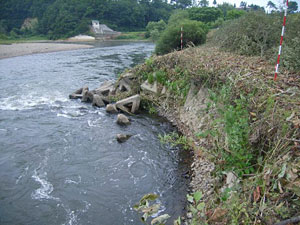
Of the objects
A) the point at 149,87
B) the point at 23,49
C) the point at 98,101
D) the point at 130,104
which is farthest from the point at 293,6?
the point at 23,49

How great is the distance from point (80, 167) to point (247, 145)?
513 centimetres

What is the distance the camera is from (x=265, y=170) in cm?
419

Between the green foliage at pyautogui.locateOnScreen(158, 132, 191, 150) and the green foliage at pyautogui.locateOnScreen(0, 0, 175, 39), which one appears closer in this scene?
the green foliage at pyautogui.locateOnScreen(158, 132, 191, 150)

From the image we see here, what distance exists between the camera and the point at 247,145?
5043 mm

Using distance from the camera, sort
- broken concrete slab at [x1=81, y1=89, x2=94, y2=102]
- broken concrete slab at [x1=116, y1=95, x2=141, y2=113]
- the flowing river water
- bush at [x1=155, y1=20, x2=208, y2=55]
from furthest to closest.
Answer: bush at [x1=155, y1=20, x2=208, y2=55] → broken concrete slab at [x1=81, y1=89, x2=94, y2=102] → broken concrete slab at [x1=116, y1=95, x2=141, y2=113] → the flowing river water

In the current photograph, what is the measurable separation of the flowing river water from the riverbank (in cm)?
111

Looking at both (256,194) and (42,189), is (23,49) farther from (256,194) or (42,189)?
(256,194)

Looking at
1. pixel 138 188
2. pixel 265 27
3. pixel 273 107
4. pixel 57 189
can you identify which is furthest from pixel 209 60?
pixel 57 189

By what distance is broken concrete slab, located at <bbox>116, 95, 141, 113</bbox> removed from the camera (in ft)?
40.8

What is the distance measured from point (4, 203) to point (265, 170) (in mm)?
6239

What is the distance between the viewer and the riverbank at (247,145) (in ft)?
12.3

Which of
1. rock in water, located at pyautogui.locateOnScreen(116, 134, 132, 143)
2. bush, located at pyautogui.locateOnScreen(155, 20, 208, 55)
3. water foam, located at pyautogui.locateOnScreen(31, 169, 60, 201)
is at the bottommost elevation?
water foam, located at pyautogui.locateOnScreen(31, 169, 60, 201)

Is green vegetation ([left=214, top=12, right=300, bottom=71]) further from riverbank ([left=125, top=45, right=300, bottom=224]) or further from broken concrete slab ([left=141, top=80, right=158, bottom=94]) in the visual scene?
broken concrete slab ([left=141, top=80, right=158, bottom=94])

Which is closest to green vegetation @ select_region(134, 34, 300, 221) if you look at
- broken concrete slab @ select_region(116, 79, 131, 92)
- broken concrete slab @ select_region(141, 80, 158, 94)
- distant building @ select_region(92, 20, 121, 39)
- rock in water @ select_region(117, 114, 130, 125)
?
rock in water @ select_region(117, 114, 130, 125)
